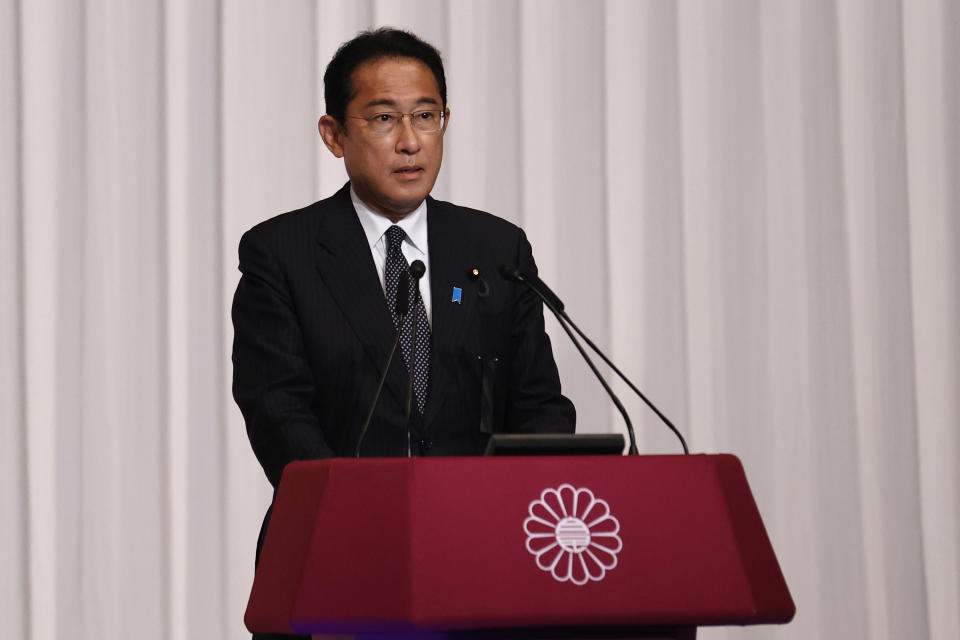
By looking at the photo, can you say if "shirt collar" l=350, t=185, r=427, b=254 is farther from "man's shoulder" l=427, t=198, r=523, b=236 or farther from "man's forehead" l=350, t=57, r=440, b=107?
"man's forehead" l=350, t=57, r=440, b=107

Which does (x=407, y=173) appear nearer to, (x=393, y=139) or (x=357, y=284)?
(x=393, y=139)

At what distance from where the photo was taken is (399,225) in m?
2.15

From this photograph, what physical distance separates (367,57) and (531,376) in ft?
2.01

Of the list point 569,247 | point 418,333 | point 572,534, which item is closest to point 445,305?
point 418,333

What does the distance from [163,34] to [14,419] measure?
1.05 meters

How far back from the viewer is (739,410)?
133 inches

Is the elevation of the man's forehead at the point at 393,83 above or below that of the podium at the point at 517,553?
above

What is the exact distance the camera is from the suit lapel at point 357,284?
6.50 ft

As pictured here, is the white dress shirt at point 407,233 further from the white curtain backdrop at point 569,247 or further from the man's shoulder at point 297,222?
the white curtain backdrop at point 569,247

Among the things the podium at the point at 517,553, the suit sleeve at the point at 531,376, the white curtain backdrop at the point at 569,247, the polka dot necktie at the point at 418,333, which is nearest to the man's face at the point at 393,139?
the polka dot necktie at the point at 418,333

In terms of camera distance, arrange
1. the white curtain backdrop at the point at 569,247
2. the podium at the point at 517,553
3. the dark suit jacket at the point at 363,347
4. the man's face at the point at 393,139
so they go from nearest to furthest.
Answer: the podium at the point at 517,553
the dark suit jacket at the point at 363,347
the man's face at the point at 393,139
the white curtain backdrop at the point at 569,247

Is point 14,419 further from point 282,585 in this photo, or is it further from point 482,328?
point 282,585

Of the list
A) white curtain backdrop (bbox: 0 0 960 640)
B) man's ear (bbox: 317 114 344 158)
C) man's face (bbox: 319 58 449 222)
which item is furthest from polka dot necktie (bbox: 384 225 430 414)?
white curtain backdrop (bbox: 0 0 960 640)

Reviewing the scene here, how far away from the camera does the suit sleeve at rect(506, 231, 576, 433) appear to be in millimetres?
2109
